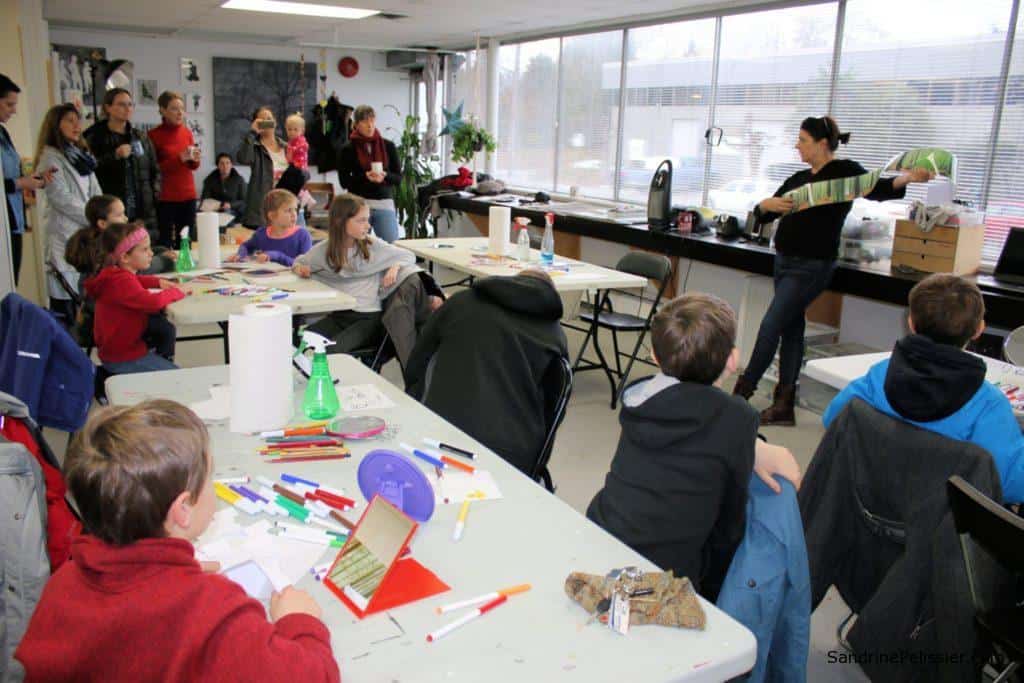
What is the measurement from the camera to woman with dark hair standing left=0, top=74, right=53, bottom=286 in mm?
4484

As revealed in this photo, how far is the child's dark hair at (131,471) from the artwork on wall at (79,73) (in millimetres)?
9082

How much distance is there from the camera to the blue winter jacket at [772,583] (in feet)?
4.98

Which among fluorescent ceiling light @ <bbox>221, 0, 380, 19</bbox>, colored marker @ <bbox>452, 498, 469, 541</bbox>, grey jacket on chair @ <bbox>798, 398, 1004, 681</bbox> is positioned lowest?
grey jacket on chair @ <bbox>798, 398, 1004, 681</bbox>

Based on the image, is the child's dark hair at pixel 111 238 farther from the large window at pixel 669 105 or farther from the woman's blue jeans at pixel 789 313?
the large window at pixel 669 105

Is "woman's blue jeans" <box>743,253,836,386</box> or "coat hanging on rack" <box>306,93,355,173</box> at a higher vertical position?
"coat hanging on rack" <box>306,93,355,173</box>

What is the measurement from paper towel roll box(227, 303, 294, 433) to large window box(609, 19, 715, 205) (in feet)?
16.4

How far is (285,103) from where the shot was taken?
9.97 m

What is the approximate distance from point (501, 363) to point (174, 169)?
15.1 ft

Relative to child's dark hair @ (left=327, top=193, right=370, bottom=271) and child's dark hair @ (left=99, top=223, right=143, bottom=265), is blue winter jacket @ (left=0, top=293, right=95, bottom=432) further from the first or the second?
child's dark hair @ (left=327, top=193, right=370, bottom=271)

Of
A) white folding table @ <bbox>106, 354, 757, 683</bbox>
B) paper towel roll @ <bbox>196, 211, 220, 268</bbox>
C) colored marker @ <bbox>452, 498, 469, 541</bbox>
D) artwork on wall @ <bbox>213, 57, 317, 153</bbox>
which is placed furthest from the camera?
artwork on wall @ <bbox>213, 57, 317, 153</bbox>

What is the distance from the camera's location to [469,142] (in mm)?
8172

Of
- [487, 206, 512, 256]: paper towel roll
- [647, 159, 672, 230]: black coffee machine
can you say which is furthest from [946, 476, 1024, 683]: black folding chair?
[647, 159, 672, 230]: black coffee machine

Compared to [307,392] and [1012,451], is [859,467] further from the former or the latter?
[307,392]

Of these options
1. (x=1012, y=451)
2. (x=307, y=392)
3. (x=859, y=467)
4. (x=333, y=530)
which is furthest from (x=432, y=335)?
(x=1012, y=451)
